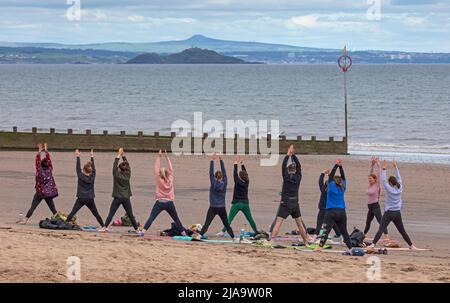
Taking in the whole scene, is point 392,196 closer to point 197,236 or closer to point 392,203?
point 392,203

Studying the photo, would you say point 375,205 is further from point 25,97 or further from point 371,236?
point 25,97

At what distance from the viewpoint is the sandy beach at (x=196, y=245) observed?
13273 millimetres

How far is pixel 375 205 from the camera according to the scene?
61.2ft

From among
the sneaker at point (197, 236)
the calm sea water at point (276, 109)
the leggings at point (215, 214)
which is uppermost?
the calm sea water at point (276, 109)

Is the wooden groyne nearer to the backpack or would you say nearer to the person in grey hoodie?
the backpack

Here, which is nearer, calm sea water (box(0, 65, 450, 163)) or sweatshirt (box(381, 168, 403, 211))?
sweatshirt (box(381, 168, 403, 211))

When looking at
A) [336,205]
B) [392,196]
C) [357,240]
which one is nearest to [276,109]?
[357,240]


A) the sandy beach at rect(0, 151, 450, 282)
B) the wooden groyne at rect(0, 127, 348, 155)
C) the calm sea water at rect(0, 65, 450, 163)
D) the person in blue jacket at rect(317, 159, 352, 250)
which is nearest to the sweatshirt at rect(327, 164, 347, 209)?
the person in blue jacket at rect(317, 159, 352, 250)

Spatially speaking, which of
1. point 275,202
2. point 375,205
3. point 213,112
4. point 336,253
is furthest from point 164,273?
point 213,112

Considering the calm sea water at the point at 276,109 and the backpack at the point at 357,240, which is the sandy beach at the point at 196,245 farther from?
the calm sea water at the point at 276,109

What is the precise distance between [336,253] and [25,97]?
97313 millimetres

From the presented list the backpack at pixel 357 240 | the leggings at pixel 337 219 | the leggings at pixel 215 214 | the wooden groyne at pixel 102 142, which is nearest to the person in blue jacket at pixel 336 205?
the leggings at pixel 337 219

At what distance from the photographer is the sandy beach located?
523 inches

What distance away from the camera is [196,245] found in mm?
16531
